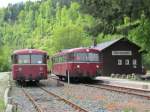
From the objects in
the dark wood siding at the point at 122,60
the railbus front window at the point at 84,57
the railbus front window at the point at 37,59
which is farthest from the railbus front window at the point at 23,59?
the dark wood siding at the point at 122,60

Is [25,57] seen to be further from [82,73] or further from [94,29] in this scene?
[94,29]

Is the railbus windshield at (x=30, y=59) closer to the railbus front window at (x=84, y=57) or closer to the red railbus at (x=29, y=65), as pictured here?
the red railbus at (x=29, y=65)

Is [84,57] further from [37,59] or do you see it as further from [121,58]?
[121,58]

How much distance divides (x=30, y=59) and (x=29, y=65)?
53 centimetres

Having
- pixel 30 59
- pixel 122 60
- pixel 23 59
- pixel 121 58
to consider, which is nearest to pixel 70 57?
pixel 30 59

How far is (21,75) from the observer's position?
110 ft

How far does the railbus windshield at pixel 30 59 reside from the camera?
33969 mm

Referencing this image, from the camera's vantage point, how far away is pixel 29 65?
1325 inches

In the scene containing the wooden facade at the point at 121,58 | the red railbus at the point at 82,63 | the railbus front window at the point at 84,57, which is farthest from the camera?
the wooden facade at the point at 121,58

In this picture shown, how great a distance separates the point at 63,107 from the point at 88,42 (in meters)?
94.5

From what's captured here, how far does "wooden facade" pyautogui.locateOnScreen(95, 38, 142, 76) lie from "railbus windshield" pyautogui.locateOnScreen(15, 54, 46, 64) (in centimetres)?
2546

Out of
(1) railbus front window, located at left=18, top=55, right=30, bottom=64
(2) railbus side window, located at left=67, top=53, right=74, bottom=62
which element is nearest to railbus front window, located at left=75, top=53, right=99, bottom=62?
(2) railbus side window, located at left=67, top=53, right=74, bottom=62

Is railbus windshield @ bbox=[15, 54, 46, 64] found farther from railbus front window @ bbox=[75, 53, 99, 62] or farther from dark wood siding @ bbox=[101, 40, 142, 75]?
dark wood siding @ bbox=[101, 40, 142, 75]

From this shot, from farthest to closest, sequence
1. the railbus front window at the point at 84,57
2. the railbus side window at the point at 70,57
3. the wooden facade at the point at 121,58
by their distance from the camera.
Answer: the wooden facade at the point at 121,58 → the railbus front window at the point at 84,57 → the railbus side window at the point at 70,57
